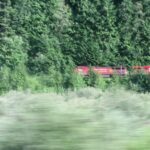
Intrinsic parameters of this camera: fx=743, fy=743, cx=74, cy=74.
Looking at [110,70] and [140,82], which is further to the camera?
[110,70]

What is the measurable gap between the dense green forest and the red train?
1.21 feet

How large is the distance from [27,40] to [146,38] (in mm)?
7041

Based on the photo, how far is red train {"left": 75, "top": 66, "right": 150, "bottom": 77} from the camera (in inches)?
1563

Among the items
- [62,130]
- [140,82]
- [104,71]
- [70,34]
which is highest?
[70,34]

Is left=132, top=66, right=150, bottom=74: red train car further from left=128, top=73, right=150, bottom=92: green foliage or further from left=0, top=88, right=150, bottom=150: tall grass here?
left=0, top=88, right=150, bottom=150: tall grass

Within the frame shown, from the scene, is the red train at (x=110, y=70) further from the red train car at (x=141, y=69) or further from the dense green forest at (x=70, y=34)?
the dense green forest at (x=70, y=34)

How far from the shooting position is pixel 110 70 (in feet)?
134

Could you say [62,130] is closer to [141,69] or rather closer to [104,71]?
[104,71]

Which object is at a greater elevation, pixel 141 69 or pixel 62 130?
pixel 62 130

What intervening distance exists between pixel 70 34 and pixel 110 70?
3.07 m

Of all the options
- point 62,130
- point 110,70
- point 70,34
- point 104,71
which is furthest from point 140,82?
point 62,130

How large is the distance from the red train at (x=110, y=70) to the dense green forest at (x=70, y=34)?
370mm

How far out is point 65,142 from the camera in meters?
4.57

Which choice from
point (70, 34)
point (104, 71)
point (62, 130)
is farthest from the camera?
point (70, 34)
